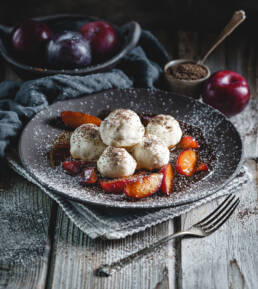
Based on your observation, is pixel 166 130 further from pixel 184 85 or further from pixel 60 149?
pixel 184 85

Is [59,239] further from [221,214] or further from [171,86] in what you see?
[171,86]

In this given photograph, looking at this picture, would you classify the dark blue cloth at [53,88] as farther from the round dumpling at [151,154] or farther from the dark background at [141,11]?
the dark background at [141,11]

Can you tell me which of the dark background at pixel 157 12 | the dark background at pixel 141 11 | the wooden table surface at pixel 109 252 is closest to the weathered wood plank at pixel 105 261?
the wooden table surface at pixel 109 252

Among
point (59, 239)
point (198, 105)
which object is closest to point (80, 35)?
point (198, 105)

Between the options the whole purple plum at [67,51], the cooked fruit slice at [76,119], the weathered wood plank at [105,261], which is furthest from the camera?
the whole purple plum at [67,51]

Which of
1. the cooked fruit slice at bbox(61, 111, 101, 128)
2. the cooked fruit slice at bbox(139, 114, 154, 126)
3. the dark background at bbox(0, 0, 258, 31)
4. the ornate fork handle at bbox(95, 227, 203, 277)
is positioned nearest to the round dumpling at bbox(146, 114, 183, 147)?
the cooked fruit slice at bbox(139, 114, 154, 126)

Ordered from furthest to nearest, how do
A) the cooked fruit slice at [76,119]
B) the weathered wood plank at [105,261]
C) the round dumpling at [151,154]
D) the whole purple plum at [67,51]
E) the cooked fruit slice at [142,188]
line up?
the whole purple plum at [67,51] < the cooked fruit slice at [76,119] < the round dumpling at [151,154] < the cooked fruit slice at [142,188] < the weathered wood plank at [105,261]

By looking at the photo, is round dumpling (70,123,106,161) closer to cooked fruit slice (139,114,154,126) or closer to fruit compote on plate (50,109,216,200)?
fruit compote on plate (50,109,216,200)
